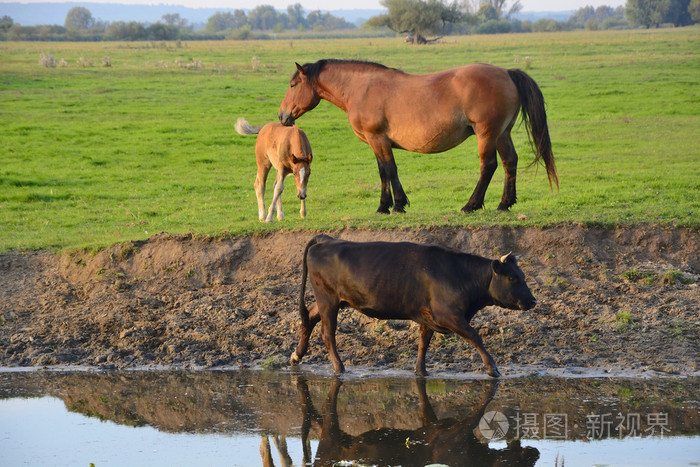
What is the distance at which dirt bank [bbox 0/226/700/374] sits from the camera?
29.5ft

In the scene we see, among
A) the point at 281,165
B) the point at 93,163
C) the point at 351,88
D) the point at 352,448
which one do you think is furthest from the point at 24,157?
the point at 352,448

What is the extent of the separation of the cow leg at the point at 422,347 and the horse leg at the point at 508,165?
13.6 feet

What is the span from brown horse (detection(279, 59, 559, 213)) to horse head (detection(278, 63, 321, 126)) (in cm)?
2

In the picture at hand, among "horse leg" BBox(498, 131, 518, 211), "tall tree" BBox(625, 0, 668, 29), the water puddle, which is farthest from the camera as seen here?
"tall tree" BBox(625, 0, 668, 29)

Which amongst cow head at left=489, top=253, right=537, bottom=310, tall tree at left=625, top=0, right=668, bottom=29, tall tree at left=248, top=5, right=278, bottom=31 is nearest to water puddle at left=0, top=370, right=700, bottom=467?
cow head at left=489, top=253, right=537, bottom=310

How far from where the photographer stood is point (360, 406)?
764 cm

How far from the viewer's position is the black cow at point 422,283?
26.1ft

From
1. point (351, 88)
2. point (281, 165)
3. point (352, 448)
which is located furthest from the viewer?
point (281, 165)

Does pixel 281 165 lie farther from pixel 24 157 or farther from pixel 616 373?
pixel 24 157

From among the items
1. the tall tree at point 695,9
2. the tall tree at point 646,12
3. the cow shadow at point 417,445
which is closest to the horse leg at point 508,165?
the cow shadow at point 417,445

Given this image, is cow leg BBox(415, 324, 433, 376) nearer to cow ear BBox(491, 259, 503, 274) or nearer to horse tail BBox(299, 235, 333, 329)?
cow ear BBox(491, 259, 503, 274)

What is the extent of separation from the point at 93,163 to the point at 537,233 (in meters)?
13.1

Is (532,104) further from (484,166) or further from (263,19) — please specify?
(263,19)

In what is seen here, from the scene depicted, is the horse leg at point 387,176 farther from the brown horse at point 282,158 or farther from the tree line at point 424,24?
the tree line at point 424,24
